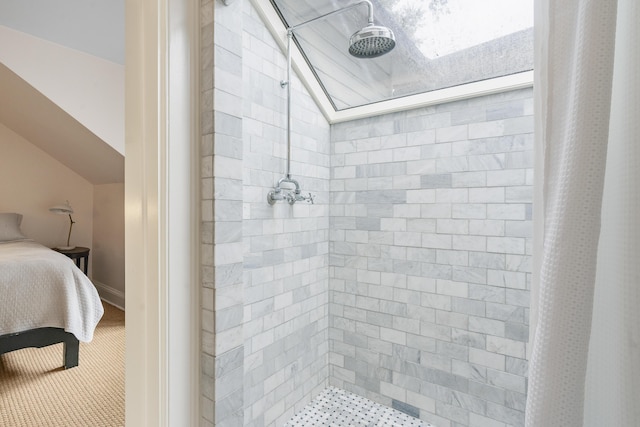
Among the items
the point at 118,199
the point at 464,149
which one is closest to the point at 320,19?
the point at 464,149

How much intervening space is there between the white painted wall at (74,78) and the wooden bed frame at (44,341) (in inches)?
63.3

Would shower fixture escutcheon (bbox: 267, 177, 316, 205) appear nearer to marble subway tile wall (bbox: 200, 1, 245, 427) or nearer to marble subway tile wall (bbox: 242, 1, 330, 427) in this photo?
marble subway tile wall (bbox: 242, 1, 330, 427)

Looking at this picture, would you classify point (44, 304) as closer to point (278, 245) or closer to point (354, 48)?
point (278, 245)

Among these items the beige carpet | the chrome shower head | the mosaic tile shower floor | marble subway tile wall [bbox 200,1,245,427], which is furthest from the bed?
the chrome shower head

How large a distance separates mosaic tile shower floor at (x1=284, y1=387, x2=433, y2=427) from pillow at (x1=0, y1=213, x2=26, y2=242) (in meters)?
3.61

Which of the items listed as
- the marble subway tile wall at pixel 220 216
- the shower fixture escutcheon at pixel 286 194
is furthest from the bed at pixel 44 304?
the marble subway tile wall at pixel 220 216

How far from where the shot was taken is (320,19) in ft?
5.06

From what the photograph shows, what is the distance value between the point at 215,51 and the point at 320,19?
32.6 inches

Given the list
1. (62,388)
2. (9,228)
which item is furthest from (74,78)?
(62,388)

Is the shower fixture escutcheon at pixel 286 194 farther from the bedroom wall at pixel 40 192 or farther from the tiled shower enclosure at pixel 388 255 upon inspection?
the bedroom wall at pixel 40 192

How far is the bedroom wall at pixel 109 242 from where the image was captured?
373 centimetres

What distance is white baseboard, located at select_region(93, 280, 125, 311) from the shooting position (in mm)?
3684

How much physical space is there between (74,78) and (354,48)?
2.56 m

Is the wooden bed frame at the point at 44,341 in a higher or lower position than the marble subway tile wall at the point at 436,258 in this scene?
lower
